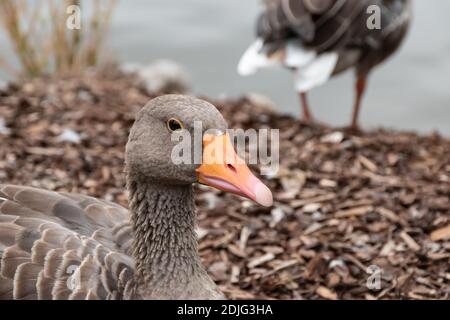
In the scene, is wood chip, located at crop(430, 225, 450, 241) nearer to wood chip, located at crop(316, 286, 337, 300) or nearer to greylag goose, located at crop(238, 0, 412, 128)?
wood chip, located at crop(316, 286, 337, 300)

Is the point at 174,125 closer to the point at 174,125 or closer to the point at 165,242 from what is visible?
the point at 174,125

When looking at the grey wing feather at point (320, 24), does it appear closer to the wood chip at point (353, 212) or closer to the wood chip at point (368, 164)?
the wood chip at point (368, 164)

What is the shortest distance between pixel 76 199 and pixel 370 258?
1965 mm

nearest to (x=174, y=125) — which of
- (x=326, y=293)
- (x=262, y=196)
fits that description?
(x=262, y=196)

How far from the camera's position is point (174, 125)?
9.27ft

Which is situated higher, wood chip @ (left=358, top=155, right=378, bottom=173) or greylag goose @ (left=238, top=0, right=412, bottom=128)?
greylag goose @ (left=238, top=0, right=412, bottom=128)

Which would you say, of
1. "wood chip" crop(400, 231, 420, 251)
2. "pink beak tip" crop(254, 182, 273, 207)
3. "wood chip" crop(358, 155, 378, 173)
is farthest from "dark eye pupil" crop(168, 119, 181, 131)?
"wood chip" crop(358, 155, 378, 173)

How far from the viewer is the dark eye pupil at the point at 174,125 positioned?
2801 millimetres

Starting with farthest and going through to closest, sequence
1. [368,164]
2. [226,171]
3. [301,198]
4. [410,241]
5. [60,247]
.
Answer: [368,164] → [301,198] → [410,241] → [60,247] → [226,171]

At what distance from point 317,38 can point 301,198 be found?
218 centimetres

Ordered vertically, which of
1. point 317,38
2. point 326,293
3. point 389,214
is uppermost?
point 317,38

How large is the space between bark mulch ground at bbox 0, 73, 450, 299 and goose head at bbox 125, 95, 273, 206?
1303 mm

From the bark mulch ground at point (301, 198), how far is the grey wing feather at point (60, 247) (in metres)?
1.00

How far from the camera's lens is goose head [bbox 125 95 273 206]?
8.69ft
